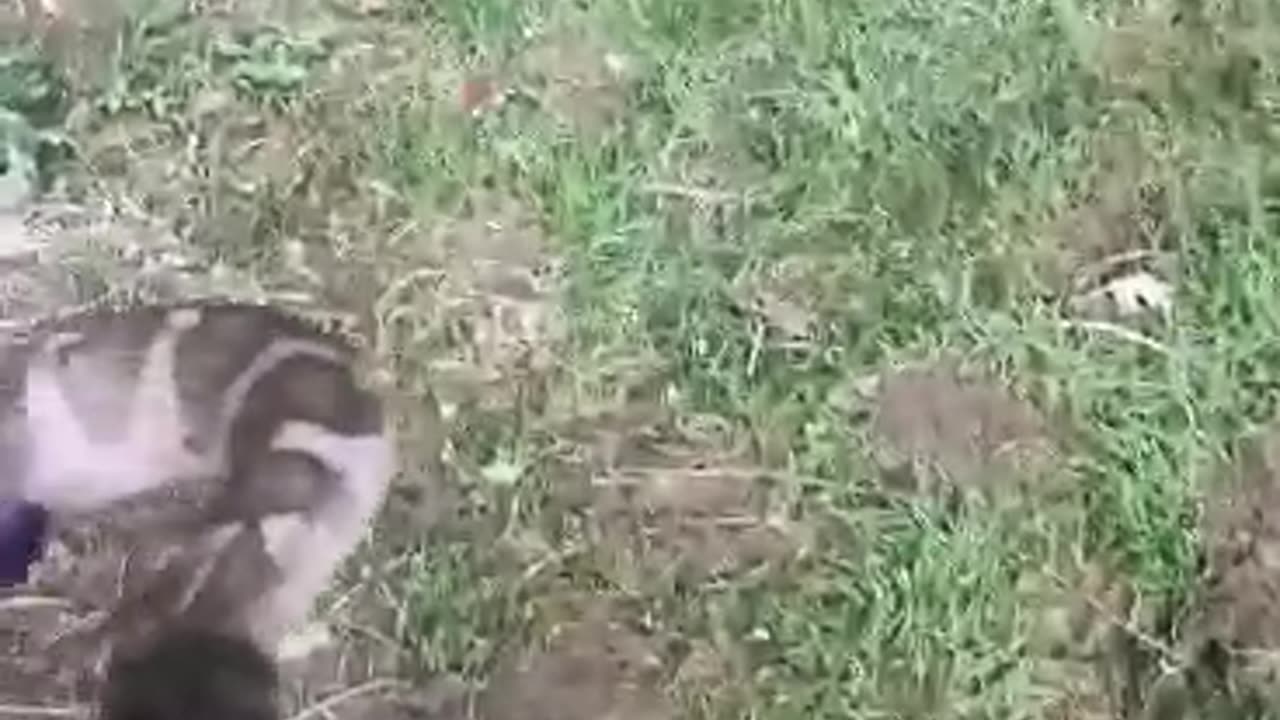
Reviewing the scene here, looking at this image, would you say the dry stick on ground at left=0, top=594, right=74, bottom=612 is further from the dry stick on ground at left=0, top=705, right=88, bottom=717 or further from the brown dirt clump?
the brown dirt clump

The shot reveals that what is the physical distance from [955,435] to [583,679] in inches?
8.4

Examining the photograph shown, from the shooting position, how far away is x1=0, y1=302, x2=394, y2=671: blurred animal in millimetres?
1040

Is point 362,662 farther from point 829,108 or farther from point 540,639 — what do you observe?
point 829,108

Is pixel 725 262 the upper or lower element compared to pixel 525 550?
upper

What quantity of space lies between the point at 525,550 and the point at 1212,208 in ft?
1.25

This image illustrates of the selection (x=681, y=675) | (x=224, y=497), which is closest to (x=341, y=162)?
(x=224, y=497)

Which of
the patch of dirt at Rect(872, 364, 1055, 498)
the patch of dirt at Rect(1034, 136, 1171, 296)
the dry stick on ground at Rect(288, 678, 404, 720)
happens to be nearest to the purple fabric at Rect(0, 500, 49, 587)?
the dry stick on ground at Rect(288, 678, 404, 720)

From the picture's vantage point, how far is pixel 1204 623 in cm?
104

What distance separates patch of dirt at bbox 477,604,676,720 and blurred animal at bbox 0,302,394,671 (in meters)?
0.10

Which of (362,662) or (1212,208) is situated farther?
(1212,208)

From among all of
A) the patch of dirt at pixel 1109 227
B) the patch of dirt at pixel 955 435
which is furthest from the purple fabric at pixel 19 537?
the patch of dirt at pixel 1109 227

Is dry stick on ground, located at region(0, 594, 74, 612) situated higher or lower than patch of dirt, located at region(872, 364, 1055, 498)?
lower

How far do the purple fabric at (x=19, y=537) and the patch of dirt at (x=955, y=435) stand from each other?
388 millimetres

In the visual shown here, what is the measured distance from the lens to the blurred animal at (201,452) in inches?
40.9
